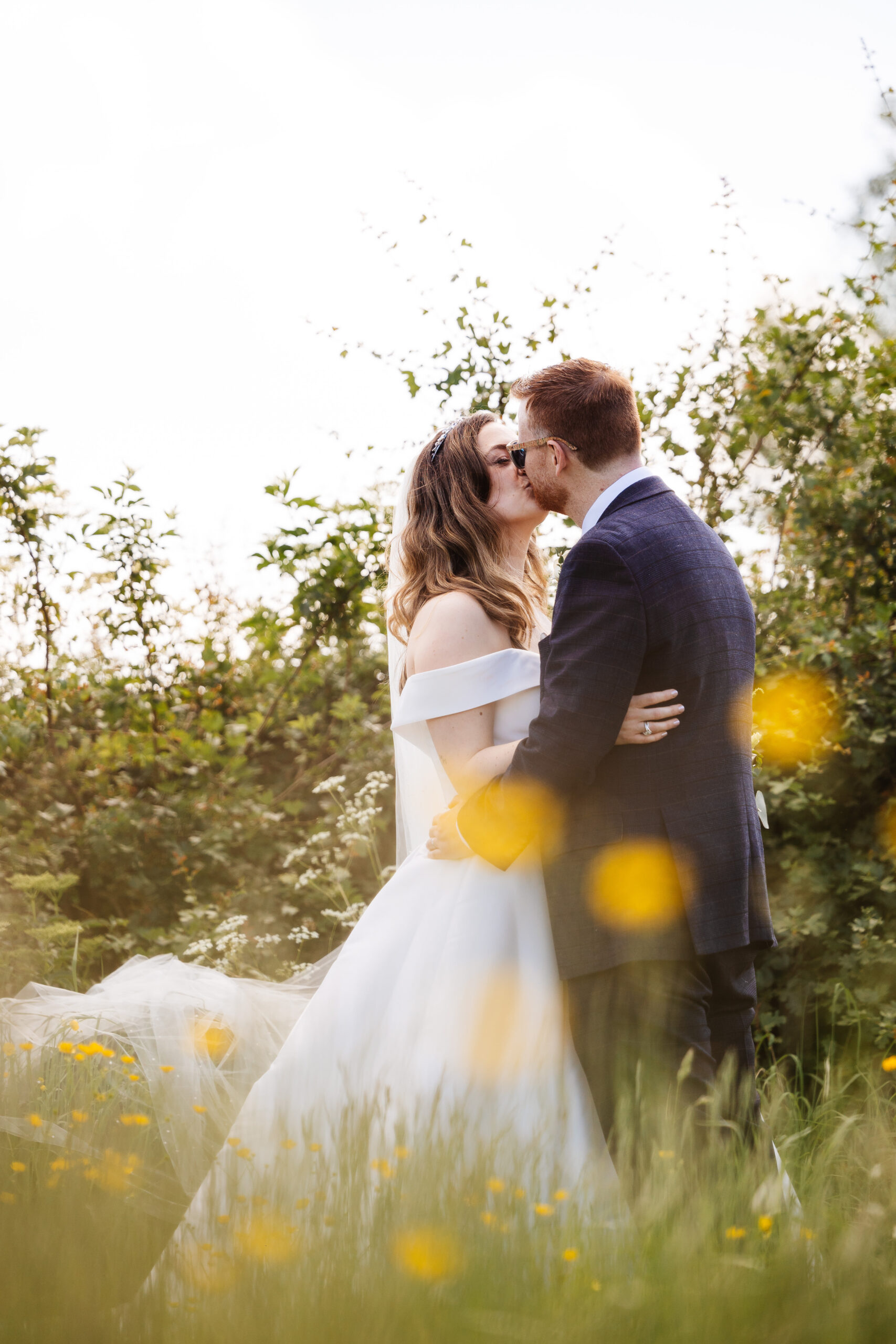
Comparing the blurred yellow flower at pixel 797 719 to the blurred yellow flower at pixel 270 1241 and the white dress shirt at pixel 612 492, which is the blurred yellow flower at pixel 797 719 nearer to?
the white dress shirt at pixel 612 492

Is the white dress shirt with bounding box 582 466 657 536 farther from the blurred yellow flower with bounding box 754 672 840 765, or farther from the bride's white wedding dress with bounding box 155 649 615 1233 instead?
the blurred yellow flower with bounding box 754 672 840 765

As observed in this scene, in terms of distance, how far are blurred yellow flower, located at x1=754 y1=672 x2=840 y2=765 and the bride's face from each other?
1.60 meters

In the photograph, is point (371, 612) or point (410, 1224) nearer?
point (410, 1224)

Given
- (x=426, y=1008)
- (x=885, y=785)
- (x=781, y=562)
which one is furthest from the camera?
(x=781, y=562)

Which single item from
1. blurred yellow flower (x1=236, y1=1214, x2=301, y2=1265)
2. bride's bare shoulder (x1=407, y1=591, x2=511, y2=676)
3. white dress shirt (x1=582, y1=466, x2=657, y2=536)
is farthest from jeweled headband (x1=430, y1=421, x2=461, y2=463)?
blurred yellow flower (x1=236, y1=1214, x2=301, y2=1265)

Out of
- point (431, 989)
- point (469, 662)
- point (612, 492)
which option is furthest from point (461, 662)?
point (431, 989)

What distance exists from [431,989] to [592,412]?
53.1 inches

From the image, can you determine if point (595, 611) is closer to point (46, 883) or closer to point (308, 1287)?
point (308, 1287)

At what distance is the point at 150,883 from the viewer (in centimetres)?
467

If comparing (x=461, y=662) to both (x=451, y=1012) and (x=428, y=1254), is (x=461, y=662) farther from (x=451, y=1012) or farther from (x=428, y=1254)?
(x=428, y=1254)

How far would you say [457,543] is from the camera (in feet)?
8.75

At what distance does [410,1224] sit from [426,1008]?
0.81 metres

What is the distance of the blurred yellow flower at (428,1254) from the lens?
1.30 meters

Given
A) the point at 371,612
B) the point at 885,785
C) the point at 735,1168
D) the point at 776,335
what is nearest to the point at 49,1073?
the point at 735,1168
